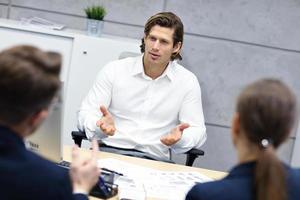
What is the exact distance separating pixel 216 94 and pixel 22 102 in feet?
9.17

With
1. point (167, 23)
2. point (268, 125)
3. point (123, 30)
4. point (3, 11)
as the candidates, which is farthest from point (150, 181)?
point (3, 11)

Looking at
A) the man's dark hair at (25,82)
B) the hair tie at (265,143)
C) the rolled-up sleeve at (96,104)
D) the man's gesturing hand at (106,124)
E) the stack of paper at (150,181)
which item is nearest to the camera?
the man's dark hair at (25,82)

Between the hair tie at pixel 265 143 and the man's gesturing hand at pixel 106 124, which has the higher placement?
the hair tie at pixel 265 143

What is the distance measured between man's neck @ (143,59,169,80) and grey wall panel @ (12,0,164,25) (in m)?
0.88

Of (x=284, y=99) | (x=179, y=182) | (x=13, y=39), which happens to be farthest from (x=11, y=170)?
(x=13, y=39)

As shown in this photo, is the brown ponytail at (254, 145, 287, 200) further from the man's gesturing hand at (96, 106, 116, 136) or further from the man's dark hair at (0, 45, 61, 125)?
the man's gesturing hand at (96, 106, 116, 136)

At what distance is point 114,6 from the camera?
387 cm

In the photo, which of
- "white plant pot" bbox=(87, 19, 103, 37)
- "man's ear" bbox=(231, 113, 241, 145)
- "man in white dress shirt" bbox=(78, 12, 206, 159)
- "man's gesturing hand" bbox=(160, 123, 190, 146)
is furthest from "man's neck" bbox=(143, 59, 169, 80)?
"man's ear" bbox=(231, 113, 241, 145)

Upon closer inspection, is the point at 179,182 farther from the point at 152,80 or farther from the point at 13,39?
the point at 13,39

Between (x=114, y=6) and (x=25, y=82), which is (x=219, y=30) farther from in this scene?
(x=25, y=82)

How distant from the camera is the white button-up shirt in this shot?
303 centimetres

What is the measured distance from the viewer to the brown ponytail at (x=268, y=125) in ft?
4.37

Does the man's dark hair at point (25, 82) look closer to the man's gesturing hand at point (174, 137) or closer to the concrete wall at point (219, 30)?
the man's gesturing hand at point (174, 137)

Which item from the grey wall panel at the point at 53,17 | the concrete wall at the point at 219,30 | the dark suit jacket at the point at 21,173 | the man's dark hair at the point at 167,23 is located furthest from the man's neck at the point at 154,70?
the dark suit jacket at the point at 21,173
